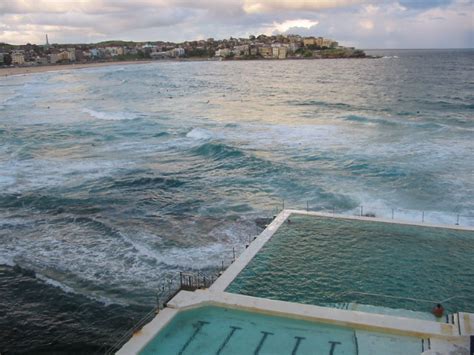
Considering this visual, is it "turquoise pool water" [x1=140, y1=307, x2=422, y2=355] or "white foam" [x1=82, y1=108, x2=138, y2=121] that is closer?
"turquoise pool water" [x1=140, y1=307, x2=422, y2=355]

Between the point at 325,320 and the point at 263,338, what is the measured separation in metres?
1.65

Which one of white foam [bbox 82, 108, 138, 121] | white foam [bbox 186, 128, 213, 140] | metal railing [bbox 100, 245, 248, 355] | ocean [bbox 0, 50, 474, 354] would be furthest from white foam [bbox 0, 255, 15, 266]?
white foam [bbox 82, 108, 138, 121]

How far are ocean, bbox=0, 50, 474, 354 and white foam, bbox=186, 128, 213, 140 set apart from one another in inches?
4.3

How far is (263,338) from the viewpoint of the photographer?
1199 cm

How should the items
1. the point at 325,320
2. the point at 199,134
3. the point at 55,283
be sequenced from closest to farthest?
the point at 325,320, the point at 55,283, the point at 199,134

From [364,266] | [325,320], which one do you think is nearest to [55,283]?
[325,320]

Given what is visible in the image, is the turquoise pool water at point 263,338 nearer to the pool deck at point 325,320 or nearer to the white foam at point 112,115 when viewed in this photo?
the pool deck at point 325,320

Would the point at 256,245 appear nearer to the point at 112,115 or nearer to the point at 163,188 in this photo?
the point at 163,188

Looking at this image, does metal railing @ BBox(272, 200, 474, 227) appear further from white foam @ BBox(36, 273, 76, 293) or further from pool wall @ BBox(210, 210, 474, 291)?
white foam @ BBox(36, 273, 76, 293)

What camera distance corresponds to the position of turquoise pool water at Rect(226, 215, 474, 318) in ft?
46.2

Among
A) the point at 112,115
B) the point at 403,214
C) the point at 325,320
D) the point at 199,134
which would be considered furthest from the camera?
the point at 112,115

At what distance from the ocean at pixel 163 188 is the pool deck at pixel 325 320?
2684mm

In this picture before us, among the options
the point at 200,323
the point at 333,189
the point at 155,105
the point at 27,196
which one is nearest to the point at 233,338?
the point at 200,323

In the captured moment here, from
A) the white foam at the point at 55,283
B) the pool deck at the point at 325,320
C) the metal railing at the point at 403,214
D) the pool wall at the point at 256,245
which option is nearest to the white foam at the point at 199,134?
the metal railing at the point at 403,214
